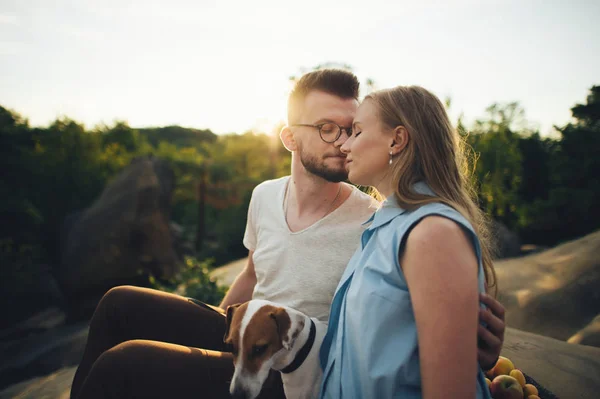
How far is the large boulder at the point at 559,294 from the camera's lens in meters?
4.64

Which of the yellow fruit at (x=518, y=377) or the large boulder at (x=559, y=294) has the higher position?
the yellow fruit at (x=518, y=377)

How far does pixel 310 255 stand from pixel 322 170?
671 mm

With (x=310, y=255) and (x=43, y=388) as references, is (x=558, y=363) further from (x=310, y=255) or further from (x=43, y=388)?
(x=43, y=388)

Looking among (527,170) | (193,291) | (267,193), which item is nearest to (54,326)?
(193,291)

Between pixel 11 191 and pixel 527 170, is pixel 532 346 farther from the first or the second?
pixel 527 170

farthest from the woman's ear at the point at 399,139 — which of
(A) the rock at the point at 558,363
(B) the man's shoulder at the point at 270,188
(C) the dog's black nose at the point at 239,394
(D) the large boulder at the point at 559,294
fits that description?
(D) the large boulder at the point at 559,294

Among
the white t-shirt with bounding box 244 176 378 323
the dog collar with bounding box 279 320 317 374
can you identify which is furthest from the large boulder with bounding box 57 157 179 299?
the dog collar with bounding box 279 320 317 374

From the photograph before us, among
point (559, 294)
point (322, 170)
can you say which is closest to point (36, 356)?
point (322, 170)

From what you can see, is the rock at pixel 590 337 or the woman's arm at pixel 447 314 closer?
the woman's arm at pixel 447 314

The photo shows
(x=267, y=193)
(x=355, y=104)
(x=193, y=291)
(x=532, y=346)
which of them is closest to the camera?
(x=355, y=104)

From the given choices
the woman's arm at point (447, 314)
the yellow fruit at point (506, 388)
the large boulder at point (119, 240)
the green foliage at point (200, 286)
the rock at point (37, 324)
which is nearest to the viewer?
the woman's arm at point (447, 314)

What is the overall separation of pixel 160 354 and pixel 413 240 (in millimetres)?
1565

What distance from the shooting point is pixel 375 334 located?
152 cm

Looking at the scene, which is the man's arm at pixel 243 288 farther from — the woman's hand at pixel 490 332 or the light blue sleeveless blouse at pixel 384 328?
the woman's hand at pixel 490 332
